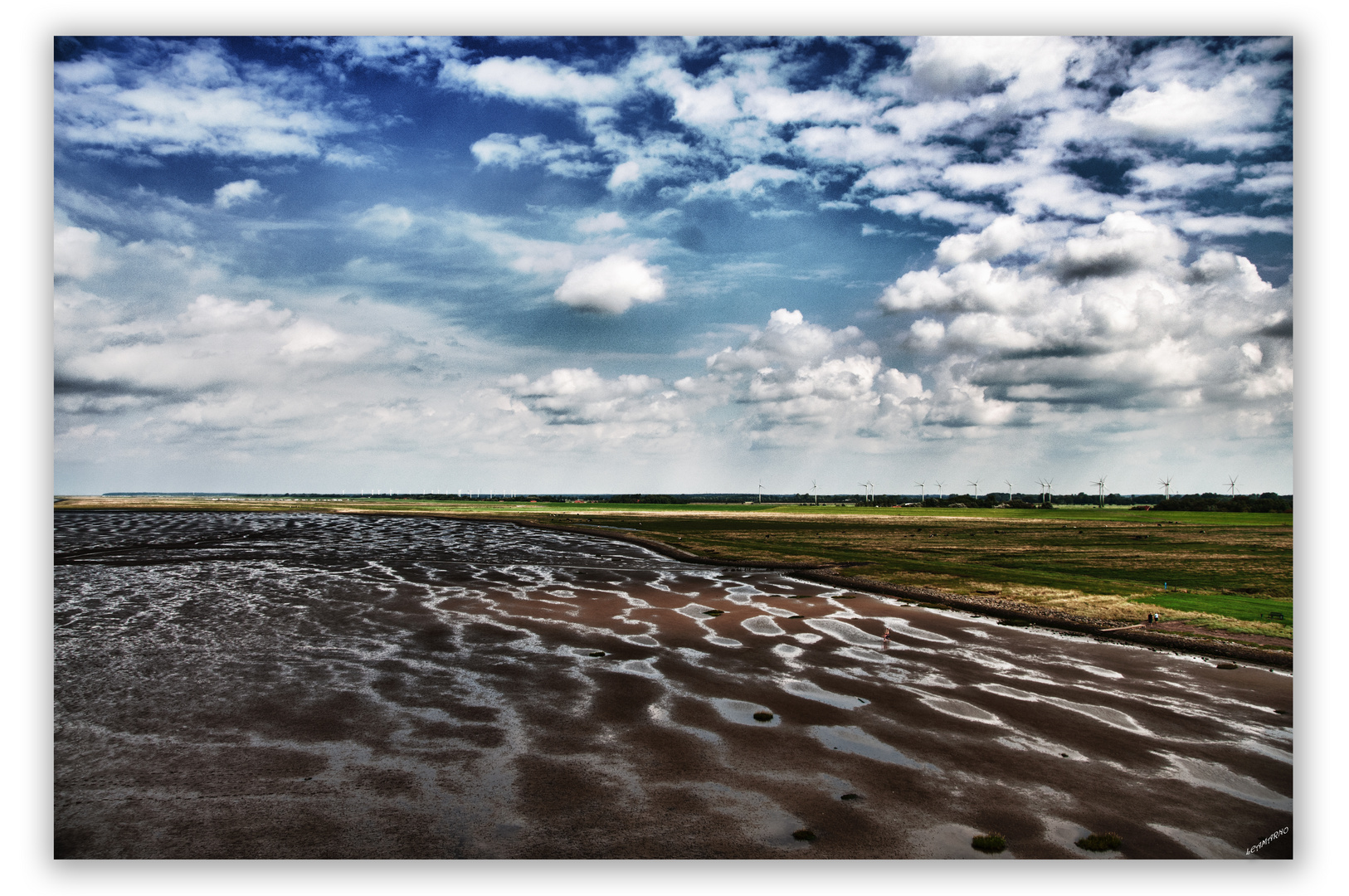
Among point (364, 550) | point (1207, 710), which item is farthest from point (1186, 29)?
point (364, 550)

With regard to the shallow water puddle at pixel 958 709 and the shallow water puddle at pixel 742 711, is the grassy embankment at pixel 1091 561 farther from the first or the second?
the shallow water puddle at pixel 742 711

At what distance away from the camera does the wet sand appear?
10.8m

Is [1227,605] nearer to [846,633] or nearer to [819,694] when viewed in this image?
[846,633]

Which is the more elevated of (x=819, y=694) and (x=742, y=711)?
(x=742, y=711)

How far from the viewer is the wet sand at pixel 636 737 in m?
10.8

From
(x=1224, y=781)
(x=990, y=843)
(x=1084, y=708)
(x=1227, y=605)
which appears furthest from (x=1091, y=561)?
(x=990, y=843)

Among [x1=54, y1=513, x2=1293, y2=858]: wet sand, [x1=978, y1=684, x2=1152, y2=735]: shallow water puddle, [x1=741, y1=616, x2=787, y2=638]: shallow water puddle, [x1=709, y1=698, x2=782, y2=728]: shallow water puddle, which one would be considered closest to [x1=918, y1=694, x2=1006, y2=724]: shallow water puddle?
[x1=54, y1=513, x2=1293, y2=858]: wet sand

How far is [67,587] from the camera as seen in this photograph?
1385 inches

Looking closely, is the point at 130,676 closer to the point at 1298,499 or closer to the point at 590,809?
the point at 590,809

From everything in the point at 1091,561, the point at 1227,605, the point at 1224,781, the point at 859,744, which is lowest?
the point at 1091,561

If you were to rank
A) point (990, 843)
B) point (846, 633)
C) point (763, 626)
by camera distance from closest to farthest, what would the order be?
point (990, 843) < point (846, 633) < point (763, 626)

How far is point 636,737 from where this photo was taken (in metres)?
15.1

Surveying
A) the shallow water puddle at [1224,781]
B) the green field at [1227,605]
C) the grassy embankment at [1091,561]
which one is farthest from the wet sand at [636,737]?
the green field at [1227,605]

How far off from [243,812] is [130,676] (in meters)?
11.8
